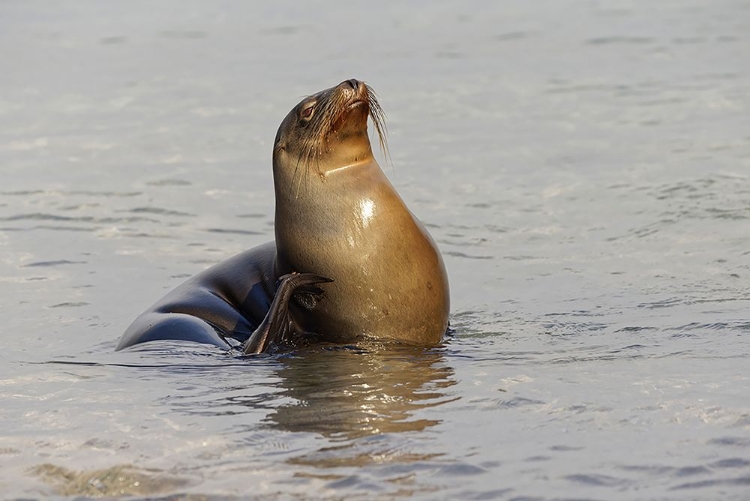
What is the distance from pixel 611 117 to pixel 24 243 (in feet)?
23.3

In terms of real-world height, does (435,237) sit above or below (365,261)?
below

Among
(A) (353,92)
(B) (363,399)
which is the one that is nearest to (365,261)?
(A) (353,92)

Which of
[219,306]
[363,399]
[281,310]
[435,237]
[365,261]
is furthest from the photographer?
[435,237]

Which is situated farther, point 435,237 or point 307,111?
point 435,237

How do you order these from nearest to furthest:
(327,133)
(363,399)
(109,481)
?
(109,481), (363,399), (327,133)

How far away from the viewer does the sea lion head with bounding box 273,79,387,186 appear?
23.7 feet

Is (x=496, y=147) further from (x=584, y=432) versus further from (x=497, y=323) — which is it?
(x=584, y=432)

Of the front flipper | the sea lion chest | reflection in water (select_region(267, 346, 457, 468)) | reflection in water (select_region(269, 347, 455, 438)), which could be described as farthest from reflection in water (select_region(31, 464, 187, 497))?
the sea lion chest

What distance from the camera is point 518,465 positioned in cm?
491

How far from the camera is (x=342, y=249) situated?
7.21 m

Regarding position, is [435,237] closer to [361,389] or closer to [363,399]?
[361,389]

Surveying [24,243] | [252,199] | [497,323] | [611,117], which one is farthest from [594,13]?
[497,323]

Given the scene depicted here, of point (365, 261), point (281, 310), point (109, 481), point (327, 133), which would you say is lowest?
point (109, 481)

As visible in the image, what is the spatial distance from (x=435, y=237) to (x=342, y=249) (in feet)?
12.4
